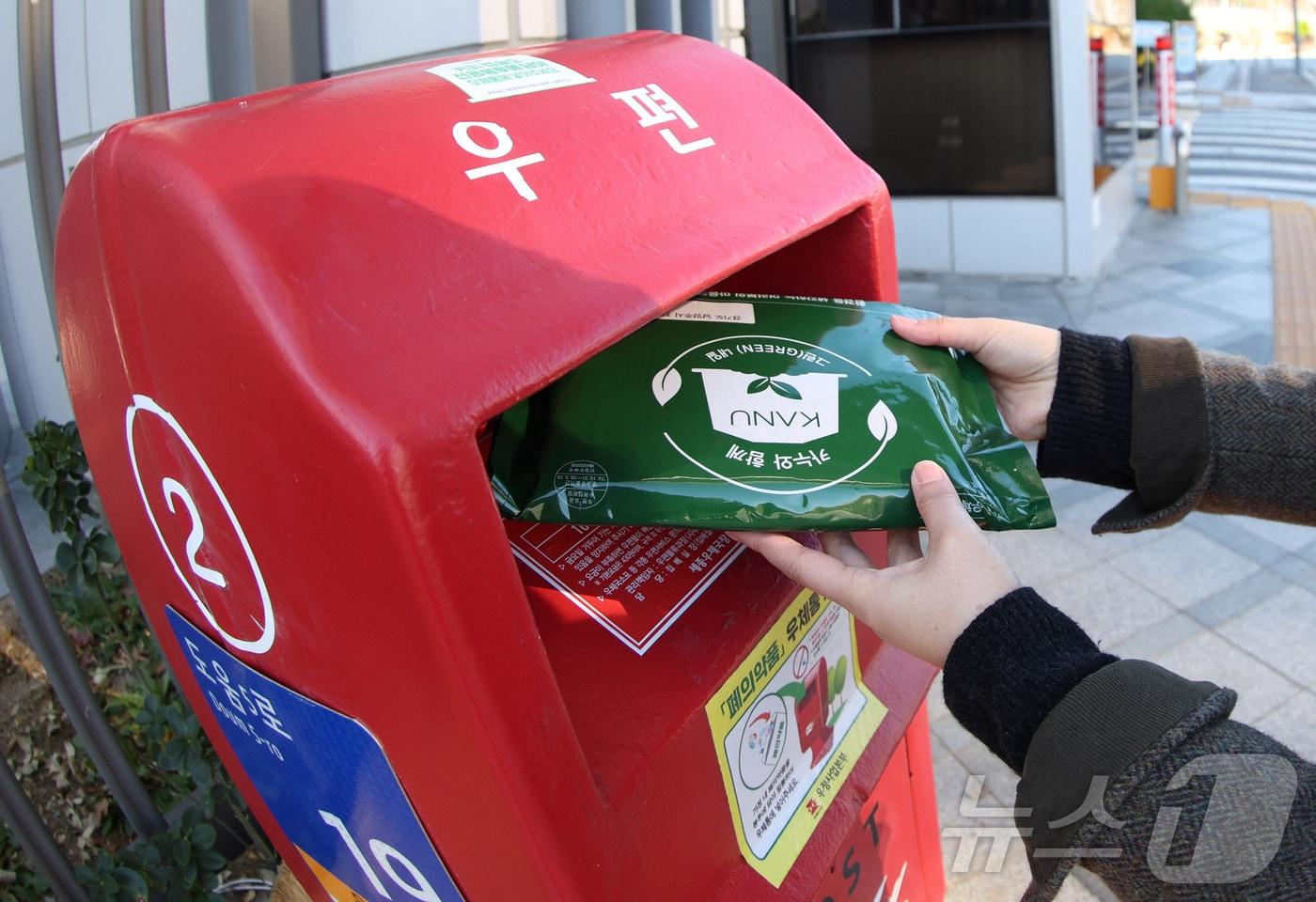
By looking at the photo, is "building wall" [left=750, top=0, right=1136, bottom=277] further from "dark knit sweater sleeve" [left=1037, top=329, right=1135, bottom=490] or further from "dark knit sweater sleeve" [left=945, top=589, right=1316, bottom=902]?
"dark knit sweater sleeve" [left=945, top=589, right=1316, bottom=902]

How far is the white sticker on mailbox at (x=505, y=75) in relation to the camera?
38.7 inches

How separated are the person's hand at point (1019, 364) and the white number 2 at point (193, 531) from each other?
91 centimetres

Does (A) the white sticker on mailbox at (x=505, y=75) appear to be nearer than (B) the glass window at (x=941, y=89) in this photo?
Yes

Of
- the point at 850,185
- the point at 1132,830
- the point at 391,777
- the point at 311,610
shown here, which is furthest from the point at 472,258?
the point at 1132,830

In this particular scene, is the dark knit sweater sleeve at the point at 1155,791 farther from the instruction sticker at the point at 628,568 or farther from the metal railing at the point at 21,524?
the metal railing at the point at 21,524

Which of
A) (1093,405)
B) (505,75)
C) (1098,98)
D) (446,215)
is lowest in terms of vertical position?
(1093,405)

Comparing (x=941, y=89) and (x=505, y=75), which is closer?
(x=505, y=75)

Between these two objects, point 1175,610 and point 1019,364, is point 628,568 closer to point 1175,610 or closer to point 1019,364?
point 1019,364

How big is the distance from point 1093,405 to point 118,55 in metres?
2.29

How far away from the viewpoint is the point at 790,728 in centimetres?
124

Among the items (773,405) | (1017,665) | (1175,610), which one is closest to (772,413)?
(773,405)

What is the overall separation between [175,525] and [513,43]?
1.34m

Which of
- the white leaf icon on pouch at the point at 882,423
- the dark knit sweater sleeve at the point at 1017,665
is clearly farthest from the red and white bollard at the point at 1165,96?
the dark knit sweater sleeve at the point at 1017,665

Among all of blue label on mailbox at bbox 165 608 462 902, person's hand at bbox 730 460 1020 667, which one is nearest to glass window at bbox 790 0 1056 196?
person's hand at bbox 730 460 1020 667
